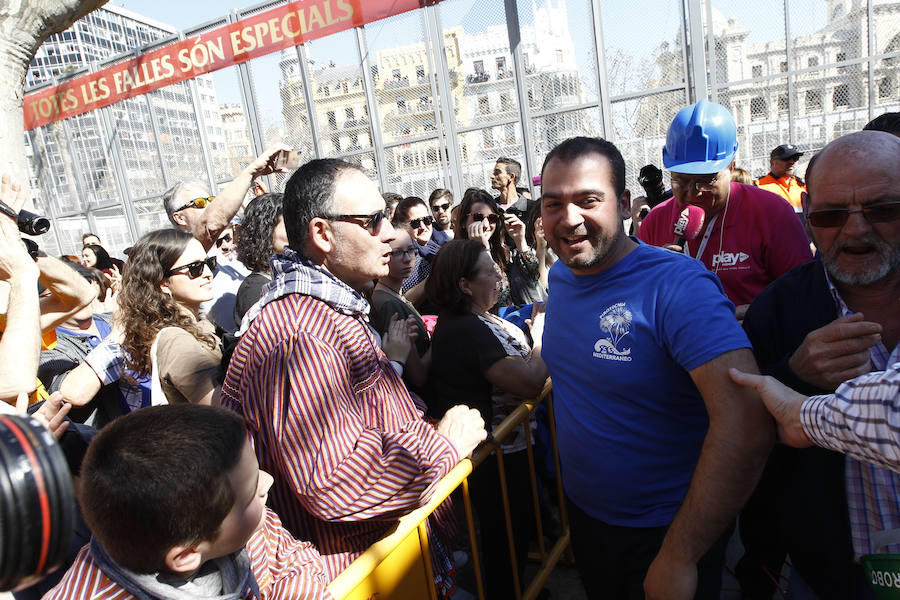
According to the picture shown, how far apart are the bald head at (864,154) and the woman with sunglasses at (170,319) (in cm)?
239

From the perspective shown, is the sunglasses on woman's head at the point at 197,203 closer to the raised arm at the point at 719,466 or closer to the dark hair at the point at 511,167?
the dark hair at the point at 511,167

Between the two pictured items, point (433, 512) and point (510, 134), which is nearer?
point (433, 512)

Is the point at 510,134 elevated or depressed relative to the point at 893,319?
elevated

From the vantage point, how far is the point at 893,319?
5.41 feet

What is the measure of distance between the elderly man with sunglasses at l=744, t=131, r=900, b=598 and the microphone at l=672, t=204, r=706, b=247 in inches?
47.4

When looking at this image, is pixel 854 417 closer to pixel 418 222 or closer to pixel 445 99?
pixel 418 222

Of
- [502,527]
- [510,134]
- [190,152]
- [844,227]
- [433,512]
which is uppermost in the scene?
[190,152]

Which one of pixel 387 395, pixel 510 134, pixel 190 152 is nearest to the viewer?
pixel 387 395

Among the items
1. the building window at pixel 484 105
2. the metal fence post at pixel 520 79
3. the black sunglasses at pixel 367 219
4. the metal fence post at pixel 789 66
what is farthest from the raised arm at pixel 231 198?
the metal fence post at pixel 789 66

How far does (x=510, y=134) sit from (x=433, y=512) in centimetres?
824

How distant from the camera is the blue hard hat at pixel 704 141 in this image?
281 centimetres

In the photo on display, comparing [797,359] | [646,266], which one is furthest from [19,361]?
[797,359]

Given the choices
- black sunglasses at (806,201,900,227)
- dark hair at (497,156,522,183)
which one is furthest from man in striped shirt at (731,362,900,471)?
dark hair at (497,156,522,183)

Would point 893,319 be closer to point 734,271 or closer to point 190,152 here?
point 734,271
